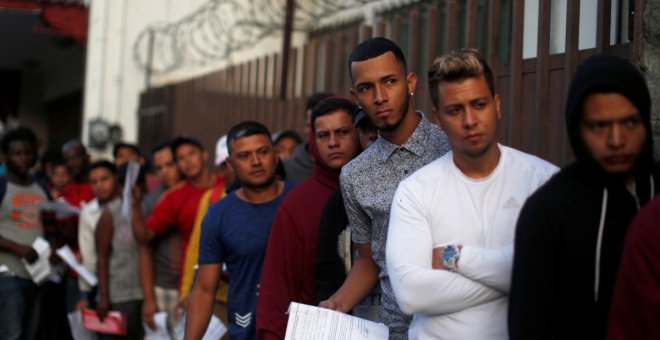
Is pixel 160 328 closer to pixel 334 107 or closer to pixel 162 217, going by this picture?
pixel 162 217

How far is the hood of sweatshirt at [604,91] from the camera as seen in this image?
2.95 meters

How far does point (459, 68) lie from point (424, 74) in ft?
10.9

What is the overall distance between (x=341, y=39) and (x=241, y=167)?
2989mm

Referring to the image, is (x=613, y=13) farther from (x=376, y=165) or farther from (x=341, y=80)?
(x=341, y=80)

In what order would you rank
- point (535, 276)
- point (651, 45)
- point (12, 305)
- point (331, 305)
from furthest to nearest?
point (12, 305) < point (651, 45) < point (331, 305) < point (535, 276)

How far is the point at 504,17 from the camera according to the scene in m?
8.14

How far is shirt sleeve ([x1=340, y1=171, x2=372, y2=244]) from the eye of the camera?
400 centimetres

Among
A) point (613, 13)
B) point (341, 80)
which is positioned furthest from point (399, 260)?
point (341, 80)

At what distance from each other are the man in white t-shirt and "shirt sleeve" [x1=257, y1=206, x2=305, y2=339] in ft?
4.18

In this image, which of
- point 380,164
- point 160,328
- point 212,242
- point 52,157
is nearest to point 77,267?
point 160,328

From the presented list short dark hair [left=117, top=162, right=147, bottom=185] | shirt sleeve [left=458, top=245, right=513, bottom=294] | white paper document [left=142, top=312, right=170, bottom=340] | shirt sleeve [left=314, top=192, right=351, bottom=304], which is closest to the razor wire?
short dark hair [left=117, top=162, right=147, bottom=185]

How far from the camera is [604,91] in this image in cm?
296

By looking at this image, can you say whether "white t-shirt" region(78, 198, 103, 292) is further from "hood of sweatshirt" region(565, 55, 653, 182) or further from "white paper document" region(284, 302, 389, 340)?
"hood of sweatshirt" region(565, 55, 653, 182)

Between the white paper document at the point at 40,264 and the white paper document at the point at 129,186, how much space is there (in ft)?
2.63
